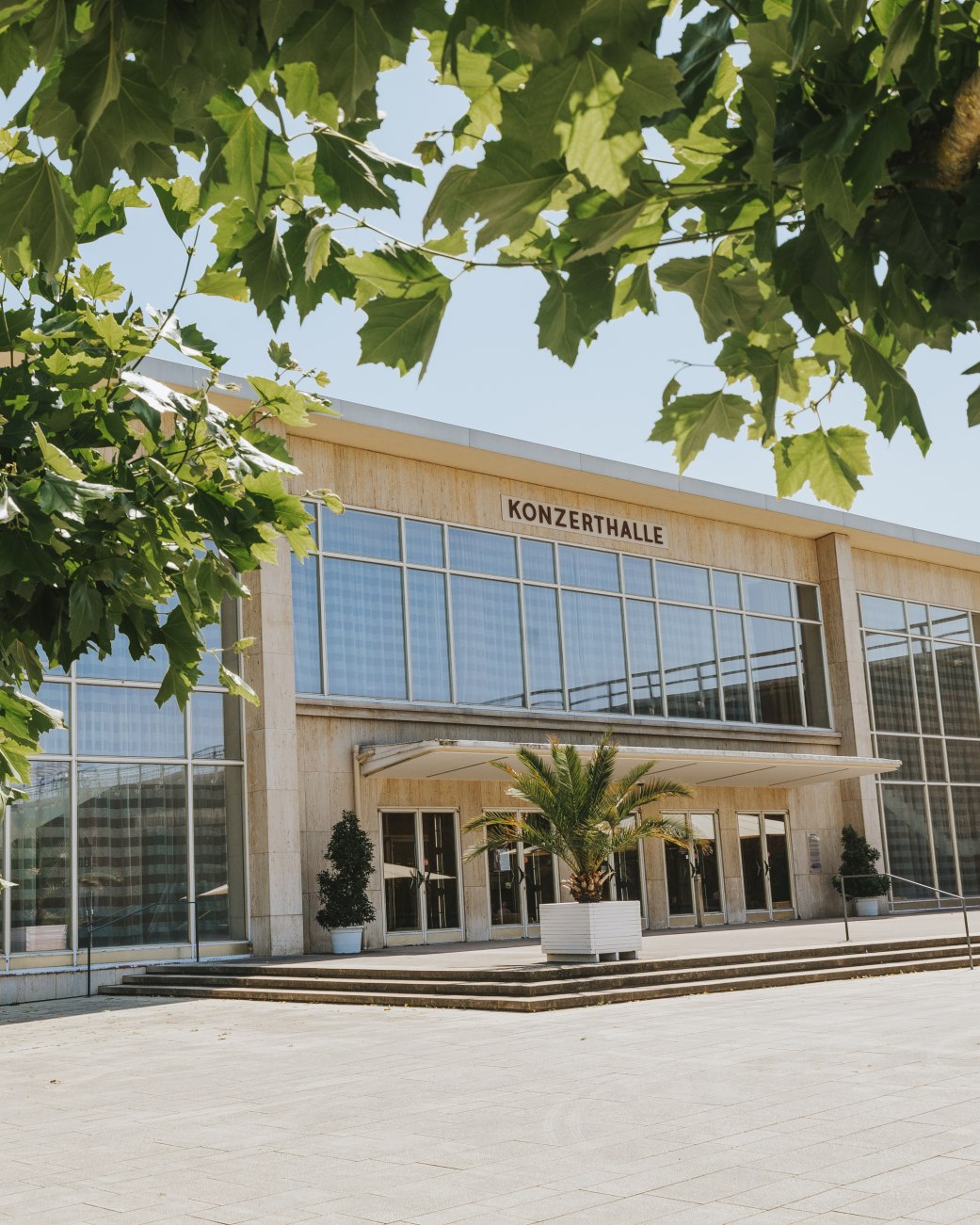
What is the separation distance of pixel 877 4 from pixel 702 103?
0.26 m

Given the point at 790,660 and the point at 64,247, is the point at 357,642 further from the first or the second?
the point at 64,247

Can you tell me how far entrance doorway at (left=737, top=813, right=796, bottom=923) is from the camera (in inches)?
1059

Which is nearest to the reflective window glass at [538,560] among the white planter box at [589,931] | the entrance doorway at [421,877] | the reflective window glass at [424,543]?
the reflective window glass at [424,543]

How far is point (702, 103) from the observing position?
1836 millimetres

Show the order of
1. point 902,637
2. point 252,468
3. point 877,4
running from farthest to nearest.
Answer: point 902,637
point 252,468
point 877,4

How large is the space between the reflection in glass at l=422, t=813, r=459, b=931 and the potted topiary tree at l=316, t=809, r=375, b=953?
6.92 feet

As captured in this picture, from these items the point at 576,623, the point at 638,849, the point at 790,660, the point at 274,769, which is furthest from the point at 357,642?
the point at 790,660

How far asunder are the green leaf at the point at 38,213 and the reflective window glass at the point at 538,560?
2289 cm

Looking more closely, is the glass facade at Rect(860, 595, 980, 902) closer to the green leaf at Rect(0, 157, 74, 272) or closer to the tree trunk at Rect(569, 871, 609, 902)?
the tree trunk at Rect(569, 871, 609, 902)

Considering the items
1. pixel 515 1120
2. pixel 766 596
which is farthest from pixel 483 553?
pixel 515 1120

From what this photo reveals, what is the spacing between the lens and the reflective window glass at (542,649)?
961 inches

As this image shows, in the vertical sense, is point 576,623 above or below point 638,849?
above

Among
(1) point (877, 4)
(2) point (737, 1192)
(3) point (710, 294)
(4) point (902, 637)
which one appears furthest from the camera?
(4) point (902, 637)

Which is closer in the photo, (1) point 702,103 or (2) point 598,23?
(2) point 598,23
